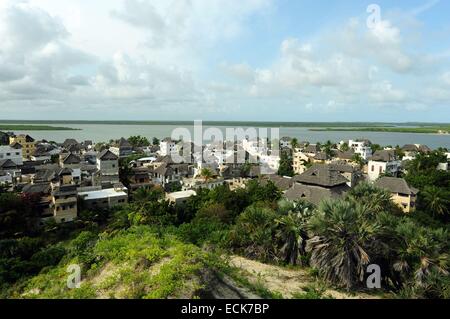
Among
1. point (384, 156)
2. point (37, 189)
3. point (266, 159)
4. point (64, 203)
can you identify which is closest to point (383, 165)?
point (384, 156)

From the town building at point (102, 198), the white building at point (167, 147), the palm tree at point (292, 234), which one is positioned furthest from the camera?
the white building at point (167, 147)

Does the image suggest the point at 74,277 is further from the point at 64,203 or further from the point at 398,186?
the point at 398,186

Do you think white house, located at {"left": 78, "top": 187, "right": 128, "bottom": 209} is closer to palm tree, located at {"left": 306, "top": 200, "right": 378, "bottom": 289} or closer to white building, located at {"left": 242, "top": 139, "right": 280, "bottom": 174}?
palm tree, located at {"left": 306, "top": 200, "right": 378, "bottom": 289}


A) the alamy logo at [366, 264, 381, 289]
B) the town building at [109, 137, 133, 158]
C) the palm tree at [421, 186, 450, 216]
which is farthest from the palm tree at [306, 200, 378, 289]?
the town building at [109, 137, 133, 158]

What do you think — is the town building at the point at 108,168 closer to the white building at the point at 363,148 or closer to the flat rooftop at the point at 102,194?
the flat rooftop at the point at 102,194

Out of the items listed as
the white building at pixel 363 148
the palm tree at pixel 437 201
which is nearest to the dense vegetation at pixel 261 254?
the palm tree at pixel 437 201

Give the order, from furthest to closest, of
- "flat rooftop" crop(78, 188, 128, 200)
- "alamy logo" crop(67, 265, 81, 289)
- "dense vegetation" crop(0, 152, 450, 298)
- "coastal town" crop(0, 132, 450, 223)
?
"flat rooftop" crop(78, 188, 128, 200)
"coastal town" crop(0, 132, 450, 223)
"alamy logo" crop(67, 265, 81, 289)
"dense vegetation" crop(0, 152, 450, 298)
